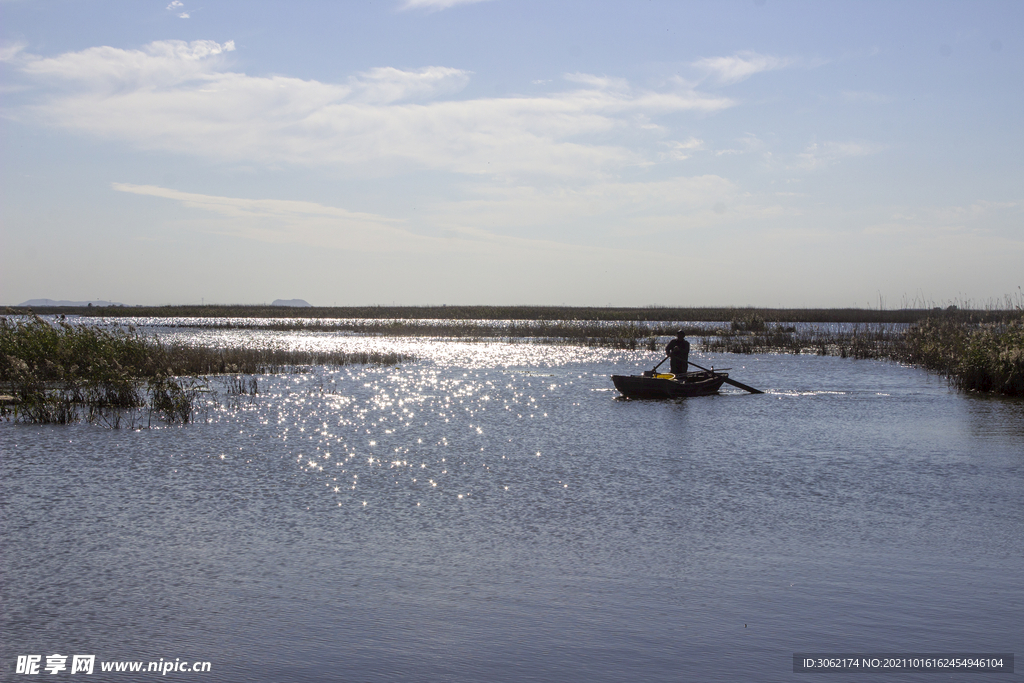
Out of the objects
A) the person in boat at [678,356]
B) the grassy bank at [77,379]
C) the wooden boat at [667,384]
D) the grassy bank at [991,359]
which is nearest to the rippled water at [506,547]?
the grassy bank at [77,379]

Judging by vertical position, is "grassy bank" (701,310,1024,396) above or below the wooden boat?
above

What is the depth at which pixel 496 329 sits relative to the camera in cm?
6103

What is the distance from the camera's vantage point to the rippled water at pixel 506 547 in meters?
5.73

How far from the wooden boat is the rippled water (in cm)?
555

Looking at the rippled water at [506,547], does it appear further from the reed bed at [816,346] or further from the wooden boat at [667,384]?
the reed bed at [816,346]

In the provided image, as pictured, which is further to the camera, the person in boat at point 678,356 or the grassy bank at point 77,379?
the person in boat at point 678,356

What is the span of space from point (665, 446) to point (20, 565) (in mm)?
10625

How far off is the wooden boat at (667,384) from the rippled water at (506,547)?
18.2 ft

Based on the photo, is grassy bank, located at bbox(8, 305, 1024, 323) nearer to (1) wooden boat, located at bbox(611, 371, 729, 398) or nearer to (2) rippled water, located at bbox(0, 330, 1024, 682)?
(1) wooden boat, located at bbox(611, 371, 729, 398)

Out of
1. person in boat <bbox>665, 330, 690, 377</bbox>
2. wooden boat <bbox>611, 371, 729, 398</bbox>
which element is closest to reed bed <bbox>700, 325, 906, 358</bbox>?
wooden boat <bbox>611, 371, 729, 398</bbox>

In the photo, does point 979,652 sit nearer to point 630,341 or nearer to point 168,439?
point 168,439

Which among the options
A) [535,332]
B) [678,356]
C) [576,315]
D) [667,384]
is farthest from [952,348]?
[576,315]

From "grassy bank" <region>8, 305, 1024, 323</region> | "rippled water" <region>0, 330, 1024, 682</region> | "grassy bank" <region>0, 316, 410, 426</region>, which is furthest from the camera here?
"grassy bank" <region>8, 305, 1024, 323</region>

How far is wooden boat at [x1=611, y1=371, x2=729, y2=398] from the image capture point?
74.8ft
